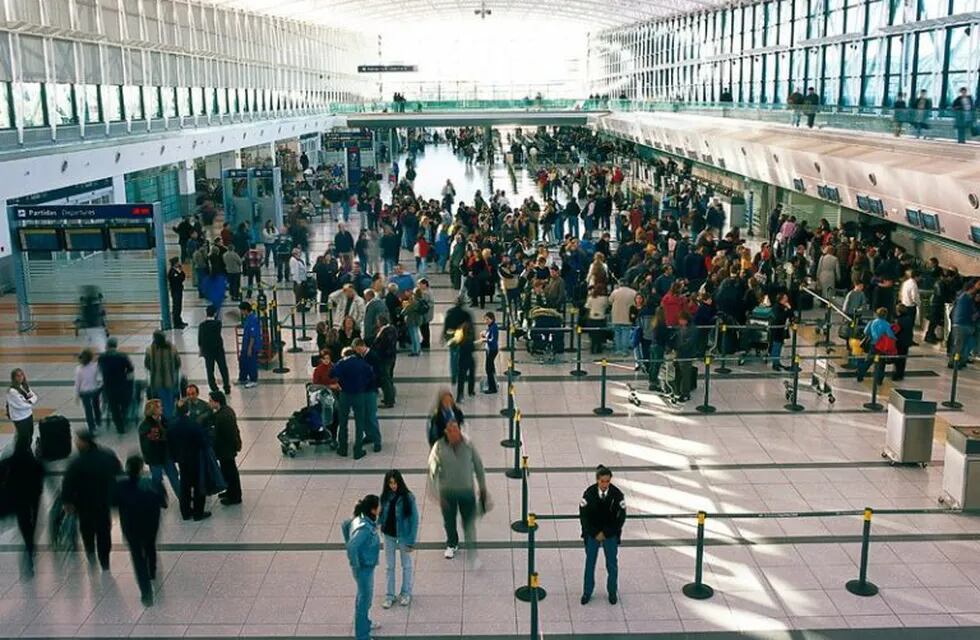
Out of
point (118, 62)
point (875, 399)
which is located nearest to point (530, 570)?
point (875, 399)

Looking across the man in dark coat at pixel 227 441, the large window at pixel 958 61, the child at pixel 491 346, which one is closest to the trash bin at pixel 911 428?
the child at pixel 491 346

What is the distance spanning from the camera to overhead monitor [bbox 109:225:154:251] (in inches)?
686

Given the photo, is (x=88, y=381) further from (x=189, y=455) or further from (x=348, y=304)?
(x=348, y=304)

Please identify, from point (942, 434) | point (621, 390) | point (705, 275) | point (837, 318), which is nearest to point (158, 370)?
point (621, 390)

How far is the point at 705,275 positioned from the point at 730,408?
6375 mm

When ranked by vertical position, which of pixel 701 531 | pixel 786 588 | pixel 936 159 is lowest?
pixel 786 588

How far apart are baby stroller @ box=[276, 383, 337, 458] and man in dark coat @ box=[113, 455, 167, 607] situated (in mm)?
3475

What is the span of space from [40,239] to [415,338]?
23.5 ft

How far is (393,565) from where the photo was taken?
8.02 metres

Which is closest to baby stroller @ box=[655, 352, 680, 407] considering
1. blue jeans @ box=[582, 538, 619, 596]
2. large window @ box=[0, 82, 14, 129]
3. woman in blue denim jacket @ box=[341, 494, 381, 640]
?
blue jeans @ box=[582, 538, 619, 596]

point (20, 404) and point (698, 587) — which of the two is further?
point (20, 404)

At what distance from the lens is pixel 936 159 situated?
17.4 meters

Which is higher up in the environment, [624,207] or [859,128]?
[859,128]

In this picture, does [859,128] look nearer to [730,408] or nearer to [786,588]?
[730,408]
